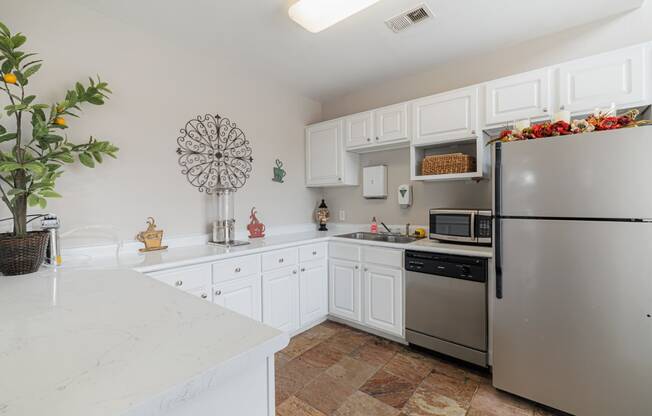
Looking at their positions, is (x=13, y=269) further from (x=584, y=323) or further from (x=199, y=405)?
(x=584, y=323)

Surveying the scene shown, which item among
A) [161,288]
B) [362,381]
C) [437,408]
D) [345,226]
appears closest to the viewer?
[161,288]

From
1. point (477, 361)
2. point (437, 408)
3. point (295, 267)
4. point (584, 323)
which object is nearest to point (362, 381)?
point (437, 408)

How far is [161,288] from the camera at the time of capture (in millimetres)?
1096

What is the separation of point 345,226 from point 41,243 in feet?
8.76

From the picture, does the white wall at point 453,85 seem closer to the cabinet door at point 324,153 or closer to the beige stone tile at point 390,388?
the cabinet door at point 324,153

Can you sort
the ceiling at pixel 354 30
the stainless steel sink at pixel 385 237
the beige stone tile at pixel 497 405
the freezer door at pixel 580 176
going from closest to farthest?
the freezer door at pixel 580 176, the beige stone tile at pixel 497 405, the ceiling at pixel 354 30, the stainless steel sink at pixel 385 237

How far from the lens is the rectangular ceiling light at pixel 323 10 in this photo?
5.66ft

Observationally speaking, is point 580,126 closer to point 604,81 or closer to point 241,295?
point 604,81

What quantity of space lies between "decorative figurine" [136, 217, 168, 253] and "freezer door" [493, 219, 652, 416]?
8.03 feet

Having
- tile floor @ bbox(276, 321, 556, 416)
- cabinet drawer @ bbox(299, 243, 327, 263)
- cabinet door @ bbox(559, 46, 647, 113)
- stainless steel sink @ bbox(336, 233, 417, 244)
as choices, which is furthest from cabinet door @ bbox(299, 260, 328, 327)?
cabinet door @ bbox(559, 46, 647, 113)

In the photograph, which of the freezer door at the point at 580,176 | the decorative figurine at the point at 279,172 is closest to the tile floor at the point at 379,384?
the freezer door at the point at 580,176

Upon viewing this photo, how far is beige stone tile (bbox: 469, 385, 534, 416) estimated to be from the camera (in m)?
1.72

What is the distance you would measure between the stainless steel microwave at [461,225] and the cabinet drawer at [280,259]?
1244mm

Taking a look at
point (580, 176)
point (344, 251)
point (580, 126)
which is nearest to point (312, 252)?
point (344, 251)
